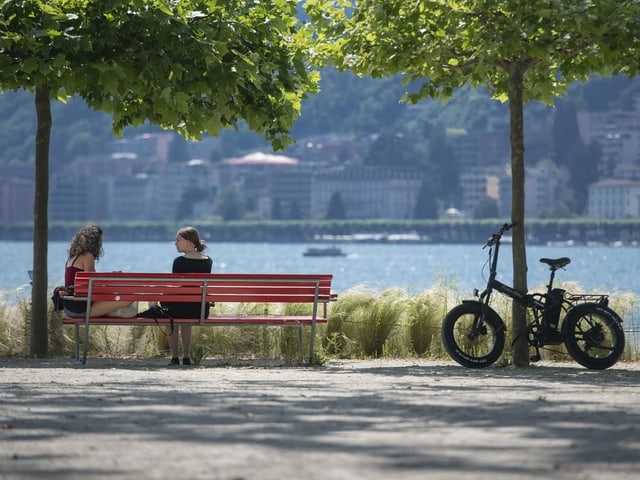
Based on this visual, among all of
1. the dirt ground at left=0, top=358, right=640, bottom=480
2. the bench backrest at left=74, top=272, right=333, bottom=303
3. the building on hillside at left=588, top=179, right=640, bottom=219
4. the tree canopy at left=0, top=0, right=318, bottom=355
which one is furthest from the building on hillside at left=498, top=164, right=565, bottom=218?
the dirt ground at left=0, top=358, right=640, bottom=480

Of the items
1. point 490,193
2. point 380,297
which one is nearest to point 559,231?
point 490,193

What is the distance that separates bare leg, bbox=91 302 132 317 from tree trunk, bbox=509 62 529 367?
3.20 m

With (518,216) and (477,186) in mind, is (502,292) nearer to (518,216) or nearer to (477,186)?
(518,216)

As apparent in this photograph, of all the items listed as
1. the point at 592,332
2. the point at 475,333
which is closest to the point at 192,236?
the point at 475,333

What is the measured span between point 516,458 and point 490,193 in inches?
7364

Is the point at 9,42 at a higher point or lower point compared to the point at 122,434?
higher

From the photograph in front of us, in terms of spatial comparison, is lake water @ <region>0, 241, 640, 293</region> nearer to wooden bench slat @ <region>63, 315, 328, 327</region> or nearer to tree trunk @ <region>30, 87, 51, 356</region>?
tree trunk @ <region>30, 87, 51, 356</region>

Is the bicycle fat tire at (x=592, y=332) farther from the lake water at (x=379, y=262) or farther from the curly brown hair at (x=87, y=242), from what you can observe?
the lake water at (x=379, y=262)

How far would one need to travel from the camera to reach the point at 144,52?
11.9 metres

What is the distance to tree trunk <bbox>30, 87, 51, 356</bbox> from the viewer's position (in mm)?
12961

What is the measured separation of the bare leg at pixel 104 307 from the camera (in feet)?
38.0

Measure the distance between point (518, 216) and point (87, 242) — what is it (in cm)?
363

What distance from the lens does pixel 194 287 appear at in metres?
11.6

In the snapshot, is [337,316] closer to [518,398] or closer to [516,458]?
[518,398]
